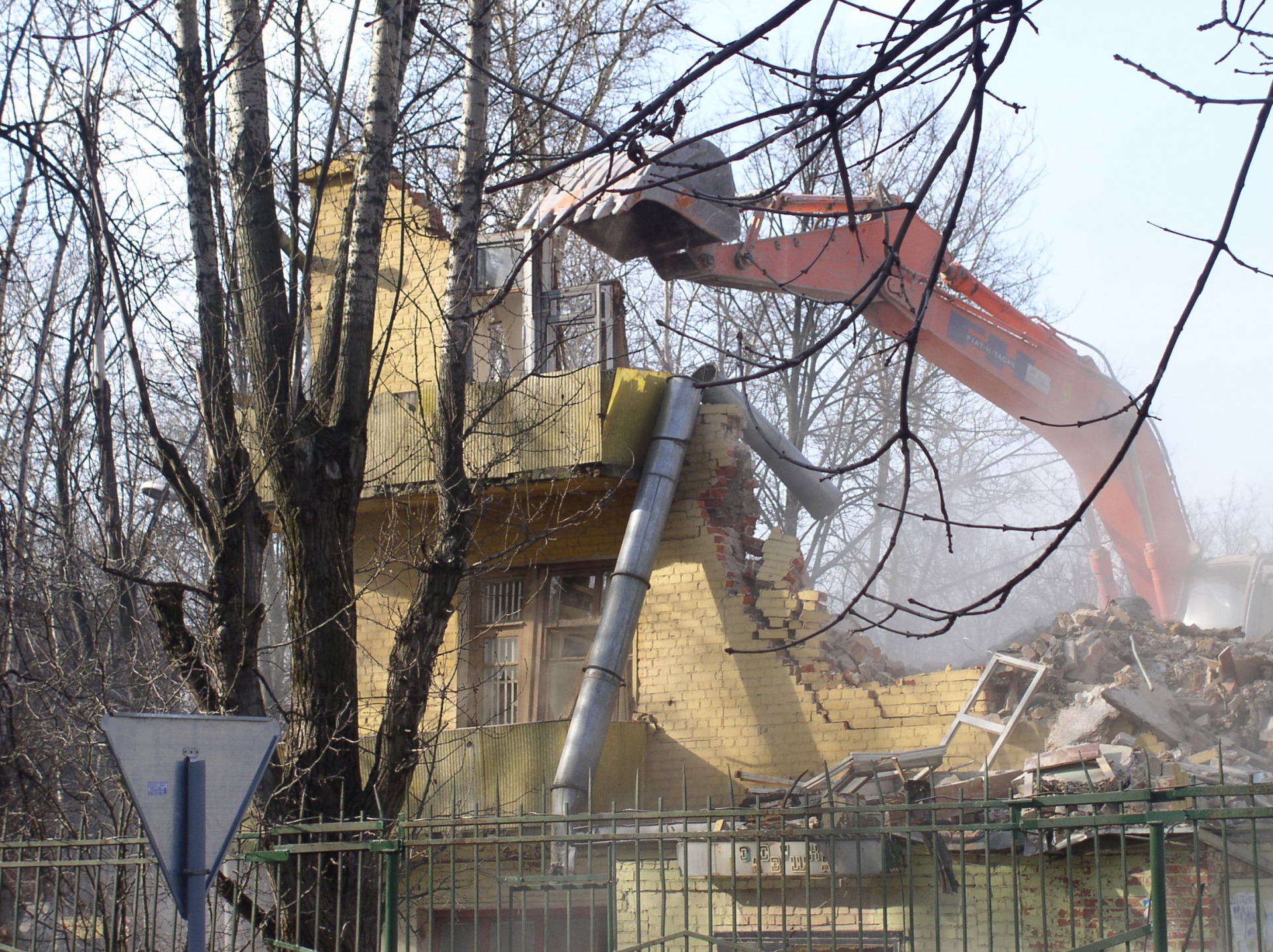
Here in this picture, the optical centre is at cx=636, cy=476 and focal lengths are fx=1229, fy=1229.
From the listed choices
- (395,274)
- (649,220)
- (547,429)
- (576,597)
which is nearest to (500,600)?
(576,597)

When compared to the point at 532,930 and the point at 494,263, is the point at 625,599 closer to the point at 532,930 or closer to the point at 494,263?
the point at 532,930

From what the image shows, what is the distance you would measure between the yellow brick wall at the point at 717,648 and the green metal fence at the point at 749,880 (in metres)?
1.47

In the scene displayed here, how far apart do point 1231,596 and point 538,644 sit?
8.35m

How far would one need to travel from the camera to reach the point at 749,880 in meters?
8.28

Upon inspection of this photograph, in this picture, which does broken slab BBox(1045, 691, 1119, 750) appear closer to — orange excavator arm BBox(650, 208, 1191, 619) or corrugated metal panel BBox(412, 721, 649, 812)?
orange excavator arm BBox(650, 208, 1191, 619)

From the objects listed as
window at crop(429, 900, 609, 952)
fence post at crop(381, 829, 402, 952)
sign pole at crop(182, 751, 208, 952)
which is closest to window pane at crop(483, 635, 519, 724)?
window at crop(429, 900, 609, 952)

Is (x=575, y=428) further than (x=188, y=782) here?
Yes

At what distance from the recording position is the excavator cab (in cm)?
1420

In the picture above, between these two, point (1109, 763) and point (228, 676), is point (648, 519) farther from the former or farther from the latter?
A: point (228, 676)

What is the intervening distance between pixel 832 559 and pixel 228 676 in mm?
18132

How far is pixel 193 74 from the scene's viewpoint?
22.2 ft

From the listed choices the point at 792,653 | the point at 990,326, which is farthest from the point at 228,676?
the point at 990,326

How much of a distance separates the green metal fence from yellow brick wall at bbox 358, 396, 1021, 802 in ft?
4.84

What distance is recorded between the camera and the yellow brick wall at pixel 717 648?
32.3 feet
